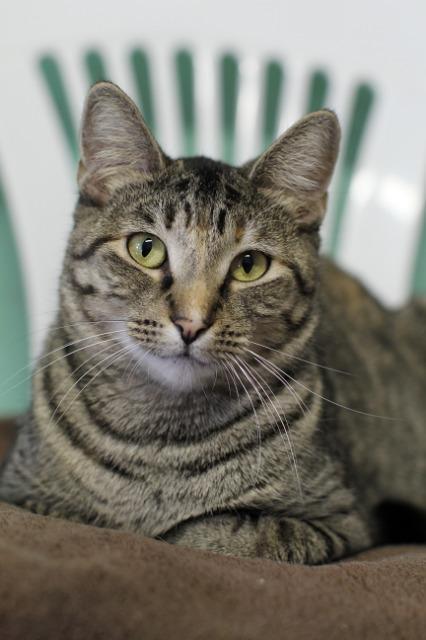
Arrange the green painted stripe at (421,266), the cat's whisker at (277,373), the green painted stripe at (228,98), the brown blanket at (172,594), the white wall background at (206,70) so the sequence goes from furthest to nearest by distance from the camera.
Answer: the green painted stripe at (421,266) → the green painted stripe at (228,98) → the white wall background at (206,70) → the cat's whisker at (277,373) → the brown blanket at (172,594)

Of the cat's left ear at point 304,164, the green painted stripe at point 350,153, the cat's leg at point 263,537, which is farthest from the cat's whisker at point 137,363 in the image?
the green painted stripe at point 350,153

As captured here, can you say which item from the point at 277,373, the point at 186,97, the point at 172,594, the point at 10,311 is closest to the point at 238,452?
the point at 277,373

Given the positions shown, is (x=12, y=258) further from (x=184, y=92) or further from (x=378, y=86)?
(x=378, y=86)

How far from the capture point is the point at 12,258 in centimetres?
207

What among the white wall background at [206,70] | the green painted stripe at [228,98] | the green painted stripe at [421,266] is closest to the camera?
the white wall background at [206,70]

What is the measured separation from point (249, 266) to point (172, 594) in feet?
1.67

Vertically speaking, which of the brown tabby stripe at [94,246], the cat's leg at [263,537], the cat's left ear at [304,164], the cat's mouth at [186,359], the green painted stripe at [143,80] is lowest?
the cat's leg at [263,537]

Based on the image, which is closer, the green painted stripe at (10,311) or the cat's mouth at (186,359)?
the cat's mouth at (186,359)

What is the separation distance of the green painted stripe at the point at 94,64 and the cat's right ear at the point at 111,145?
851 millimetres

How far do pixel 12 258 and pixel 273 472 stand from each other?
1.16m

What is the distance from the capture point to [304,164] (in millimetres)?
1255

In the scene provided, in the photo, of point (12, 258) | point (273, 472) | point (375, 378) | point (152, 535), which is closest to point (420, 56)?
point (375, 378)

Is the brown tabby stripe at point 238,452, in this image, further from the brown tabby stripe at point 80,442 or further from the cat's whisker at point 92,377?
the cat's whisker at point 92,377

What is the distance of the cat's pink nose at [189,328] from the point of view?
1033 millimetres
